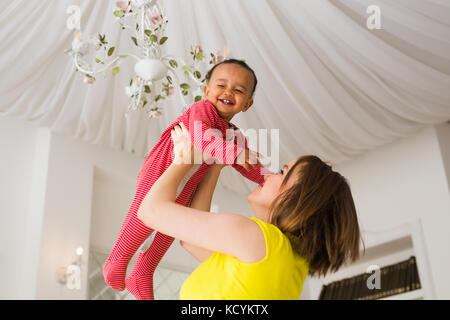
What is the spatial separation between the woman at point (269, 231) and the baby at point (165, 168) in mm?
115

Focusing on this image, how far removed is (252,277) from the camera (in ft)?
3.05

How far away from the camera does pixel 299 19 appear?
2.93 meters

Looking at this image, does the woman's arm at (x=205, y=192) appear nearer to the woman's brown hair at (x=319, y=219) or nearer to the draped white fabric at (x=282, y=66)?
the woman's brown hair at (x=319, y=219)

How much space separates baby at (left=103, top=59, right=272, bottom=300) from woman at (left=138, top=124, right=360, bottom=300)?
0.11 metres

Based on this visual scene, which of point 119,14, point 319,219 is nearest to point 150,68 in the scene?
point 119,14

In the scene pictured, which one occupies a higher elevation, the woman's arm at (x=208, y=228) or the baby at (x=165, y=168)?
the baby at (x=165, y=168)

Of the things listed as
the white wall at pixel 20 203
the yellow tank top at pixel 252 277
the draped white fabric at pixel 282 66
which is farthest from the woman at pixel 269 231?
the white wall at pixel 20 203

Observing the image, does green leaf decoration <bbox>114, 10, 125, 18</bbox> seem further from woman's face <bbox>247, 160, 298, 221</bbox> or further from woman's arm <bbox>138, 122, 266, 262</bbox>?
woman's arm <bbox>138, 122, 266, 262</bbox>

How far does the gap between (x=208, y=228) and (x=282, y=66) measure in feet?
8.39

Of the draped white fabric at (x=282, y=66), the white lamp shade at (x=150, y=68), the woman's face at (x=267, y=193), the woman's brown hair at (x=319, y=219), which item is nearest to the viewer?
the woman's brown hair at (x=319, y=219)

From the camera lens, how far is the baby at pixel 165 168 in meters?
1.24

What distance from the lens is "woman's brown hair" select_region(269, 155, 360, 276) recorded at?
102 centimetres
